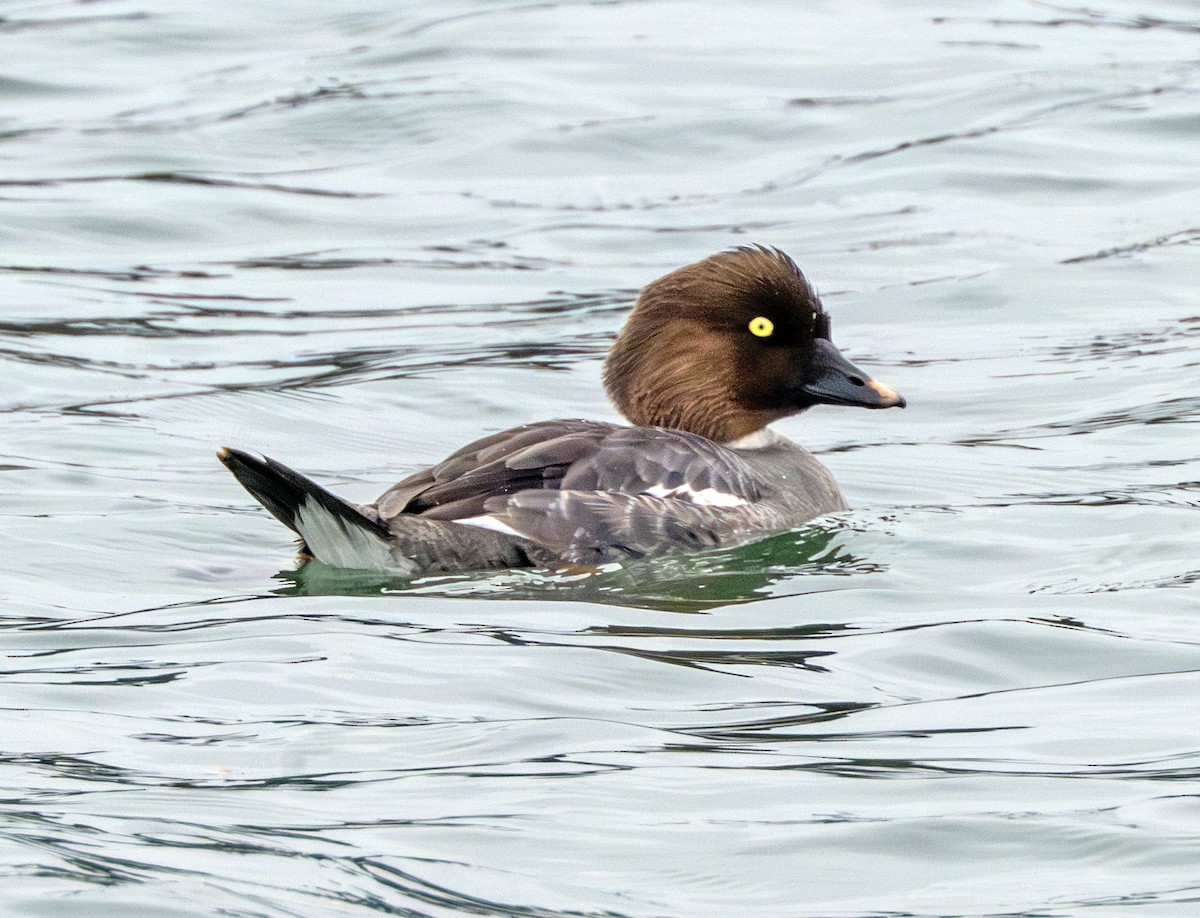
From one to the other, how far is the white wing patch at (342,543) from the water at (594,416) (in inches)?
2.9

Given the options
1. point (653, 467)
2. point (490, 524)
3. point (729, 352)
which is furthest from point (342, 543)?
point (729, 352)

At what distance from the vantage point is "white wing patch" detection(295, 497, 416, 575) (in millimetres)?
6227

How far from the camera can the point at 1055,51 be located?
1605cm

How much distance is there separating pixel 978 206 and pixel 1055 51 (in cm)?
369

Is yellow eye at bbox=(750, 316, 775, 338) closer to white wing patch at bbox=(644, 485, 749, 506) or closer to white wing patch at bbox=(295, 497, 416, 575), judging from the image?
white wing patch at bbox=(644, 485, 749, 506)

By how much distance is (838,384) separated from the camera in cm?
762

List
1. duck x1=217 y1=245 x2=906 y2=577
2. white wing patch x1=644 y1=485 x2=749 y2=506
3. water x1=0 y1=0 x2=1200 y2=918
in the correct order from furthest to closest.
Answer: white wing patch x1=644 y1=485 x2=749 y2=506
duck x1=217 y1=245 x2=906 y2=577
water x1=0 y1=0 x2=1200 y2=918

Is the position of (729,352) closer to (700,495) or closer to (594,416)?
(700,495)

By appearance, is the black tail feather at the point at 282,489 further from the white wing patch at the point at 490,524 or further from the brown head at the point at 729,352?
the brown head at the point at 729,352

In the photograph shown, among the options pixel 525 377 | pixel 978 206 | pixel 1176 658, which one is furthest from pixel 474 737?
pixel 978 206

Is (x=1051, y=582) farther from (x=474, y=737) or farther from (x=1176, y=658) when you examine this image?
(x=474, y=737)

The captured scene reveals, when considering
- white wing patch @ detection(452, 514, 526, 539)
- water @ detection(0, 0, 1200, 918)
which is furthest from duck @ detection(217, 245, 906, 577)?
water @ detection(0, 0, 1200, 918)

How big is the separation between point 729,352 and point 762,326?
148 millimetres

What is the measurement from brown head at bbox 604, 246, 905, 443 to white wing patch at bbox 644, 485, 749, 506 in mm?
671
